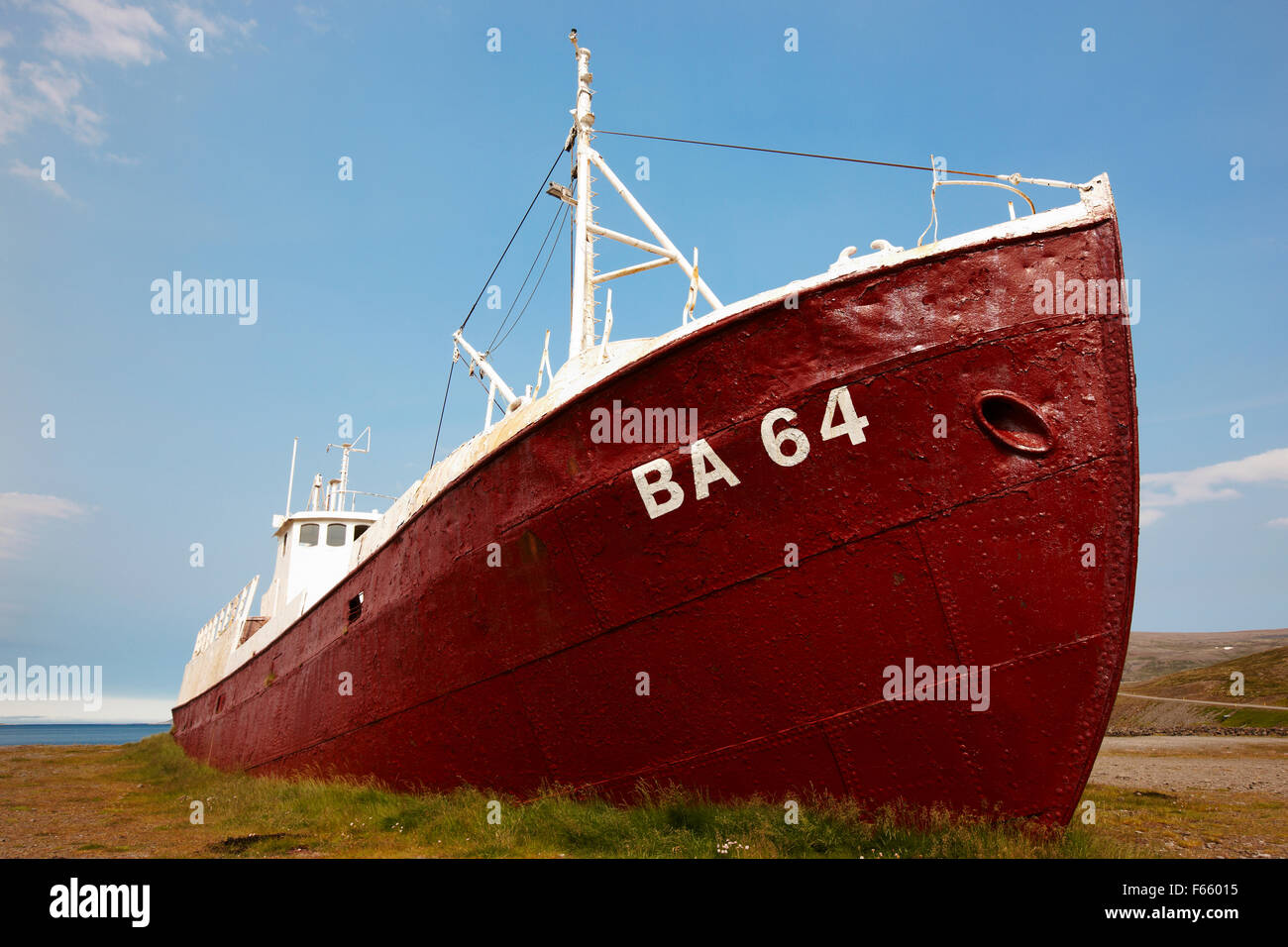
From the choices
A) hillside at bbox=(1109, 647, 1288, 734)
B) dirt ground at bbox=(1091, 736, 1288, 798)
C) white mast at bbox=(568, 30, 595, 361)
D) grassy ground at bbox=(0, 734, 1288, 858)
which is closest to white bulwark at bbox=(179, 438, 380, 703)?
grassy ground at bbox=(0, 734, 1288, 858)

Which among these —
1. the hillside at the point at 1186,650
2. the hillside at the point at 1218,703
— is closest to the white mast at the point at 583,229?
the hillside at the point at 1218,703

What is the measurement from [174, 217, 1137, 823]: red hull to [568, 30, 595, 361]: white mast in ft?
9.73

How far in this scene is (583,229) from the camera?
29.5ft

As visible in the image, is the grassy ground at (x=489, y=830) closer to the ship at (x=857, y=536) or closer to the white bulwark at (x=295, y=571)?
the ship at (x=857, y=536)

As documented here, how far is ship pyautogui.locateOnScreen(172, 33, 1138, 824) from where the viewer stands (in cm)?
479

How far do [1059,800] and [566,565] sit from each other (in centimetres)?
350

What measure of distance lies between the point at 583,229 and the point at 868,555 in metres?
5.63

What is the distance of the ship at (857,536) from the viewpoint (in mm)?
4793

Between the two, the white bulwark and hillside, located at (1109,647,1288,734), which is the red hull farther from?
hillside, located at (1109,647,1288,734)

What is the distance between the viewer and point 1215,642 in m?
76.2

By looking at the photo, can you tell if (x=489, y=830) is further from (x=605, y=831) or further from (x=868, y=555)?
(x=868, y=555)
